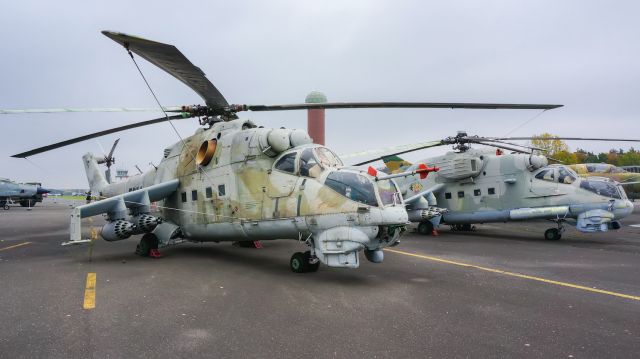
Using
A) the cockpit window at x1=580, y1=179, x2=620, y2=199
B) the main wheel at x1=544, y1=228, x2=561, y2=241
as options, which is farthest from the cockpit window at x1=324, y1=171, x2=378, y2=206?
the cockpit window at x1=580, y1=179, x2=620, y2=199

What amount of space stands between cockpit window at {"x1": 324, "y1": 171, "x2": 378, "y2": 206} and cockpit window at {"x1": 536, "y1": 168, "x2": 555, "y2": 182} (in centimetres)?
1183

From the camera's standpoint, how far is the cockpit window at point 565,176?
15594mm

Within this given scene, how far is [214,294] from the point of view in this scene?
669 cm

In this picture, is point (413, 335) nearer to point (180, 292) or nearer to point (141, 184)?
point (180, 292)

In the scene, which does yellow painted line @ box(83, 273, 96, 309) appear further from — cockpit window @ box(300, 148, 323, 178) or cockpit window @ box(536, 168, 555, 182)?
cockpit window @ box(536, 168, 555, 182)

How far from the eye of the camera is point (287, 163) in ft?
29.3

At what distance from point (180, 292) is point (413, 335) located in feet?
14.0

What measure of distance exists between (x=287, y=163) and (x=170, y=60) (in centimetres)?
332

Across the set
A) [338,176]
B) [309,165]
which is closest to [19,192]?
[309,165]

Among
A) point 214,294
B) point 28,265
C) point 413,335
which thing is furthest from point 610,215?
point 28,265

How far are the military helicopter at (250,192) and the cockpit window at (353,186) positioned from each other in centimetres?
2

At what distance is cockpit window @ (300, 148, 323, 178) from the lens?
8.51m

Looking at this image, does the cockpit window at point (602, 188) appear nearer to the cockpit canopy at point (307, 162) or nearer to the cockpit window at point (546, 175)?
the cockpit window at point (546, 175)

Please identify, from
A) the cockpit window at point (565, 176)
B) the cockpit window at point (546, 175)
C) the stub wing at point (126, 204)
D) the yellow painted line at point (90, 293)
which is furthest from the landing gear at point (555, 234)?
the yellow painted line at point (90, 293)
